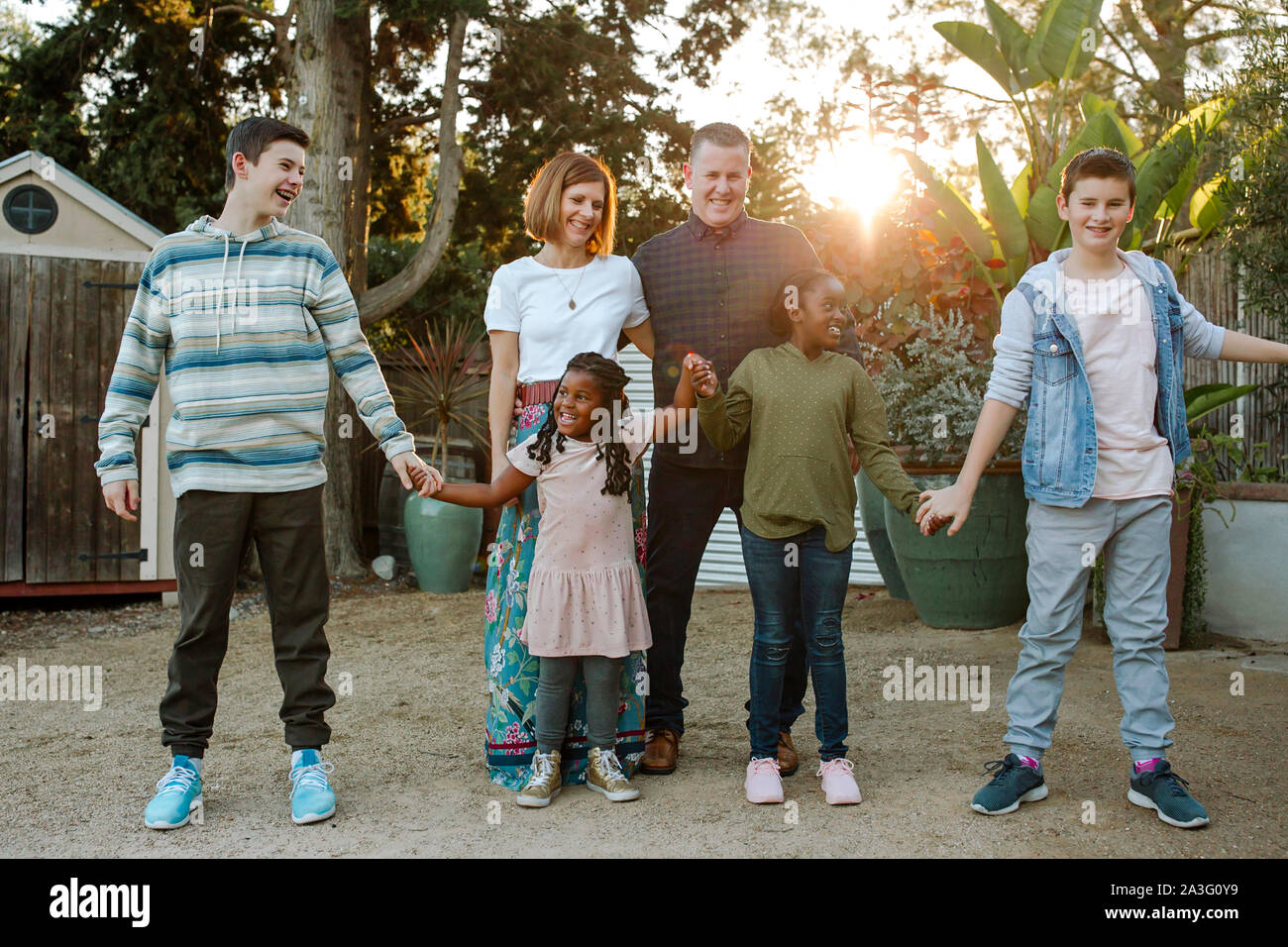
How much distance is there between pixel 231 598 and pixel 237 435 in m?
0.45

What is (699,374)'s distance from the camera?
112 inches

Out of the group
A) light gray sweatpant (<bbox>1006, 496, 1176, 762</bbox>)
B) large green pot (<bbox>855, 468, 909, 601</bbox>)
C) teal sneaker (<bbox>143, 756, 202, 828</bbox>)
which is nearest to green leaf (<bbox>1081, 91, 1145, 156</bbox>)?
large green pot (<bbox>855, 468, 909, 601</bbox>)

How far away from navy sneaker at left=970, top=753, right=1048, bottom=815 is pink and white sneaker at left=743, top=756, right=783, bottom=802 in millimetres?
520

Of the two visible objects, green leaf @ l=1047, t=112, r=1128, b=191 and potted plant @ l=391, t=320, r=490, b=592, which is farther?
potted plant @ l=391, t=320, r=490, b=592

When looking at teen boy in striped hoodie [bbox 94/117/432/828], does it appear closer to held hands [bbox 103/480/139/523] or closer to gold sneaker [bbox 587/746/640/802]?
held hands [bbox 103/480/139/523]

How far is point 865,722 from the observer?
394 centimetres

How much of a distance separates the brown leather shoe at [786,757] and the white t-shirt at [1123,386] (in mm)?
1174

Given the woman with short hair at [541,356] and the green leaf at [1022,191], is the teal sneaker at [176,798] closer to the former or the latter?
the woman with short hair at [541,356]

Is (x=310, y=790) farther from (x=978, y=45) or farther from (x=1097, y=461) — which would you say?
(x=978, y=45)

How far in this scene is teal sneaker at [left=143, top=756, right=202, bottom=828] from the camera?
286 centimetres

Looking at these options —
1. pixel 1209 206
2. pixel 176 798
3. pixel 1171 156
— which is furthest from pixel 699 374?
pixel 1209 206

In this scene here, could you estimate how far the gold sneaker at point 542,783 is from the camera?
2.99 meters

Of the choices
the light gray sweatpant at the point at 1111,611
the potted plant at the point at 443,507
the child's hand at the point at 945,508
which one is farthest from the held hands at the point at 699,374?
the potted plant at the point at 443,507

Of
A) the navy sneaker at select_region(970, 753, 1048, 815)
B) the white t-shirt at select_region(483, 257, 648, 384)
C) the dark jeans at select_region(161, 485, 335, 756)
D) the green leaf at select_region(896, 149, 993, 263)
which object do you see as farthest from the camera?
the green leaf at select_region(896, 149, 993, 263)
